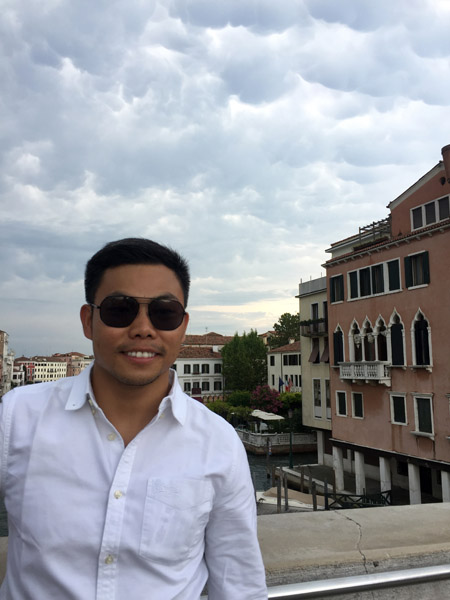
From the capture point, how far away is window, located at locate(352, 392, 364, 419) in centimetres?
2049

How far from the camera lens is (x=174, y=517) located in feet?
4.33

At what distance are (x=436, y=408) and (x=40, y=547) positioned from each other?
1822 centimetres

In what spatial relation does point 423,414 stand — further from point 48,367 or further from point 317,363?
point 48,367

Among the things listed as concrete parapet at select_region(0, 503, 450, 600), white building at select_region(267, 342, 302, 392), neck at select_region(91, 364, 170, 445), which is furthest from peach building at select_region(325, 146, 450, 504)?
white building at select_region(267, 342, 302, 392)

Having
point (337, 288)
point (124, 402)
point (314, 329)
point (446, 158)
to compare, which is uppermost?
point (446, 158)

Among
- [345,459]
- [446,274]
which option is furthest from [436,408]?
[345,459]

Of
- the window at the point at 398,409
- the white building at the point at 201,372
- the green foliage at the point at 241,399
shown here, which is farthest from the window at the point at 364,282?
the white building at the point at 201,372

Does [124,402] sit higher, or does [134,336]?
[134,336]

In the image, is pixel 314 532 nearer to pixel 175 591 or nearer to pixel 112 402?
pixel 175 591

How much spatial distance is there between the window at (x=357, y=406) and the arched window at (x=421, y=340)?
353 centimetres

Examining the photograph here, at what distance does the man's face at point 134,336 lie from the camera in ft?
4.60

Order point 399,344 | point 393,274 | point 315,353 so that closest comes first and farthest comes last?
point 399,344
point 393,274
point 315,353

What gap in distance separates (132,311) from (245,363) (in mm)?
51277

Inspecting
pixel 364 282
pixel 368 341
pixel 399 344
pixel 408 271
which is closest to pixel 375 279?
pixel 364 282
